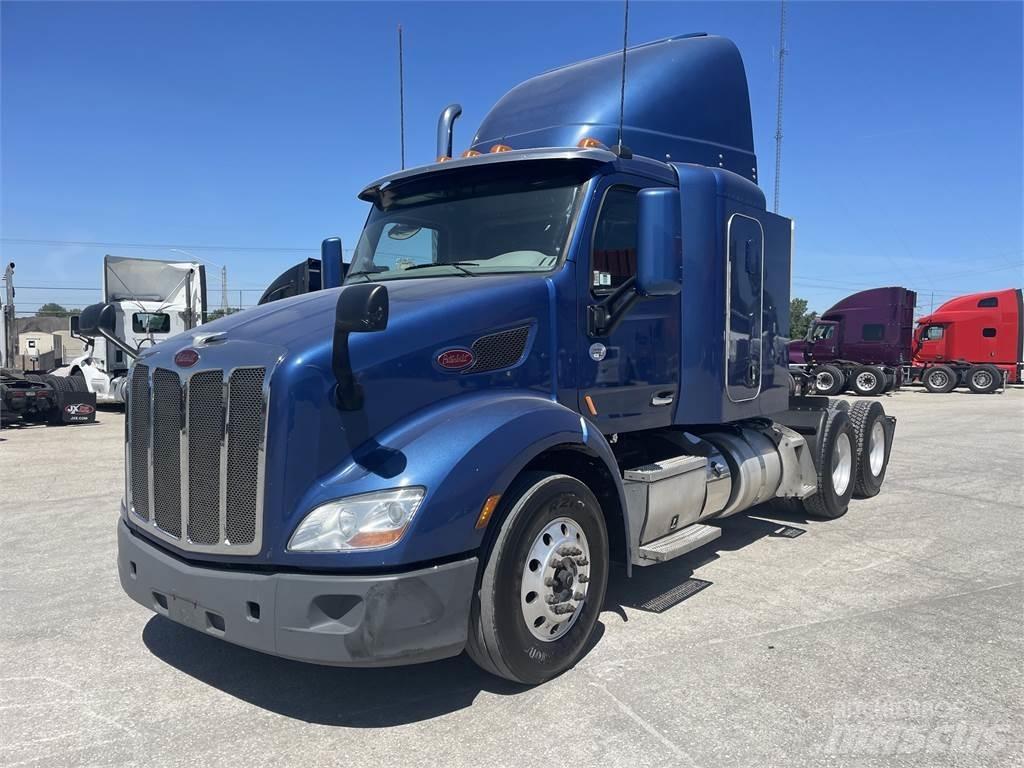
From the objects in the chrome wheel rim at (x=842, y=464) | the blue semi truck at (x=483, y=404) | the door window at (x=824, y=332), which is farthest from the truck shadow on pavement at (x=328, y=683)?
the door window at (x=824, y=332)

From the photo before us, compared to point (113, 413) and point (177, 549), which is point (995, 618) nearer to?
point (177, 549)

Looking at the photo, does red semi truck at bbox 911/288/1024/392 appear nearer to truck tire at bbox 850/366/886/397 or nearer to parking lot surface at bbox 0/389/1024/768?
truck tire at bbox 850/366/886/397

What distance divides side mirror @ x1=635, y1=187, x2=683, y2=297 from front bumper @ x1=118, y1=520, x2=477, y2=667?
6.11 ft

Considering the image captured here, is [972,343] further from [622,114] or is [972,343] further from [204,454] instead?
[204,454]

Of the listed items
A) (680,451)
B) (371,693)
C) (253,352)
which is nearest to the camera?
(253,352)

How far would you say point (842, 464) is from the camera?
25.3 ft

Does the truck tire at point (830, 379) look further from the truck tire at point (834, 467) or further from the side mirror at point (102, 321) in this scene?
the side mirror at point (102, 321)

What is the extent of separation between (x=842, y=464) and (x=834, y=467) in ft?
1.11

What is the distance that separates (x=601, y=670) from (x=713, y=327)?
8.51 feet

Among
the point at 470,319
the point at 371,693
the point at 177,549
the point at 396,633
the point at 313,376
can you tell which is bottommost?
the point at 371,693

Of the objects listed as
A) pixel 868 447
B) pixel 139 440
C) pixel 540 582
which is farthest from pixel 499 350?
pixel 868 447

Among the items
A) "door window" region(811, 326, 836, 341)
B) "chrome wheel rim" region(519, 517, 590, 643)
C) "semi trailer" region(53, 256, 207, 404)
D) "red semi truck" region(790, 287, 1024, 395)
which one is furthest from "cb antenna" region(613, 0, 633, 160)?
"door window" region(811, 326, 836, 341)

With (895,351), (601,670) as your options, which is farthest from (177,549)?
(895,351)

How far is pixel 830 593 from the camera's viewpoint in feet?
16.8
